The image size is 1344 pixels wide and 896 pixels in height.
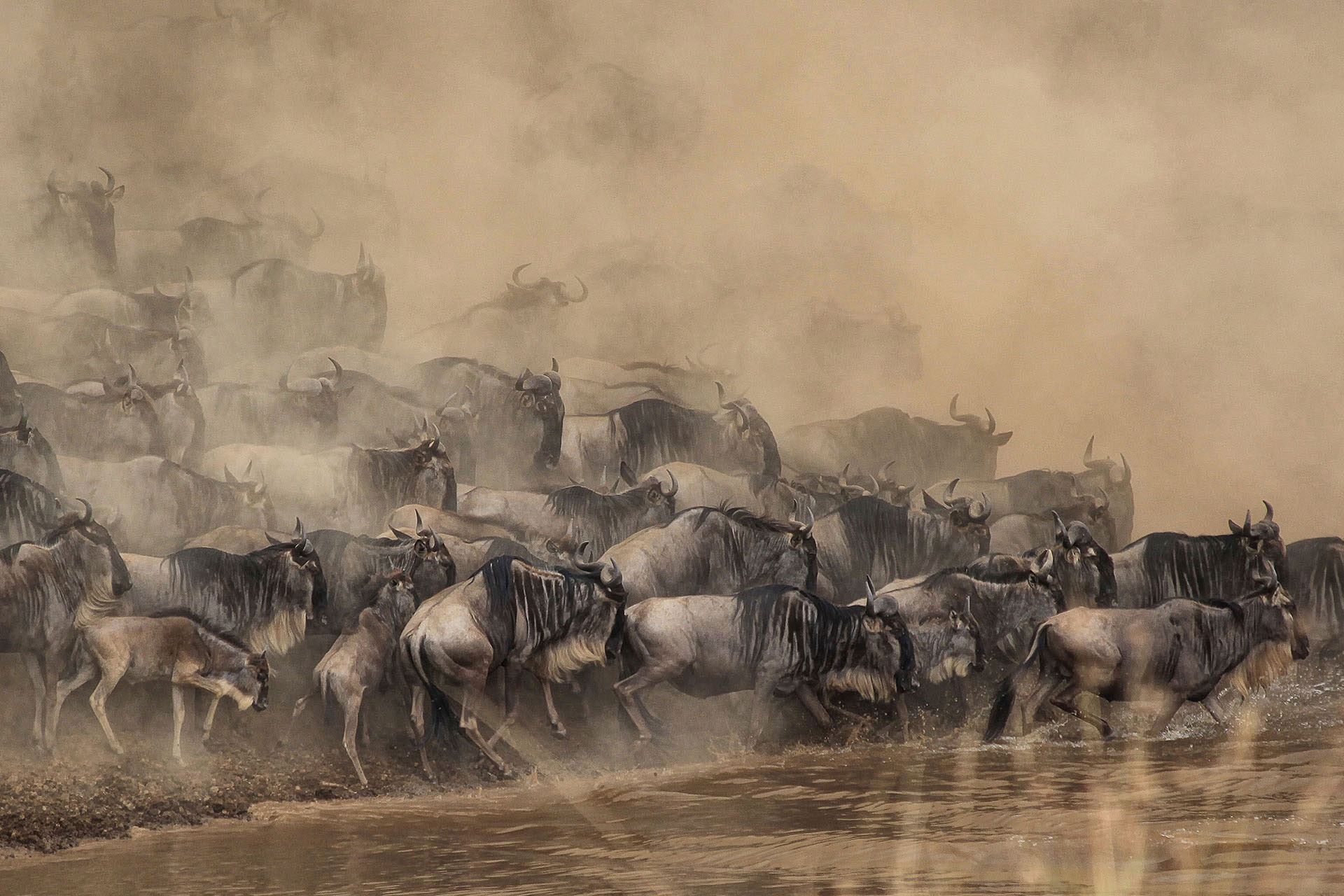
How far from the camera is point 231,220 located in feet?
78.7

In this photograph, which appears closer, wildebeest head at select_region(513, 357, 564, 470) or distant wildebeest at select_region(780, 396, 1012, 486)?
wildebeest head at select_region(513, 357, 564, 470)

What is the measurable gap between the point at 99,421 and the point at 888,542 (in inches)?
280

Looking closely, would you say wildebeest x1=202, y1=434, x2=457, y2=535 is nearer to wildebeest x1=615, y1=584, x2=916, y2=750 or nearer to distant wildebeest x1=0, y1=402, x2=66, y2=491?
distant wildebeest x1=0, y1=402, x2=66, y2=491

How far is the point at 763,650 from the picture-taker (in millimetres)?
11406

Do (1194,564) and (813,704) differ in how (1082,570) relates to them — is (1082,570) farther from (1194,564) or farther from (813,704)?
(813,704)

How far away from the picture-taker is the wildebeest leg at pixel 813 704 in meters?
11.6

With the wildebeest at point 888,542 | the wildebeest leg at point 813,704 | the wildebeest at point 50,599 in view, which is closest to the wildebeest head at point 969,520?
the wildebeest at point 888,542

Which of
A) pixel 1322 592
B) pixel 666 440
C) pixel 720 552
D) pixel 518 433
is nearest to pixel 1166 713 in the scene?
pixel 720 552

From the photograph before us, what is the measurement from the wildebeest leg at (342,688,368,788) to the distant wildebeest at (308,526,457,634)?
3.62 ft

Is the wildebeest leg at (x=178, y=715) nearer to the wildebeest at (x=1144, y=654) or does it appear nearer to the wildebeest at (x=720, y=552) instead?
the wildebeest at (x=720, y=552)

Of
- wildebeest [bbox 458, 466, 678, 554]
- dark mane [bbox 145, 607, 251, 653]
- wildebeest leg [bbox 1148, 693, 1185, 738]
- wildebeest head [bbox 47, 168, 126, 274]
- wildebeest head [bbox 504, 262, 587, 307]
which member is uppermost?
wildebeest head [bbox 47, 168, 126, 274]

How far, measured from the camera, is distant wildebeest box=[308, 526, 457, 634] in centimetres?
1145

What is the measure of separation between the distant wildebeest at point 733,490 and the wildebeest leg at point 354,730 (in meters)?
4.98

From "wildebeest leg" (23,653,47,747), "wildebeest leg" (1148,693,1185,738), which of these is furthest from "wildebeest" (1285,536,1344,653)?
"wildebeest leg" (23,653,47,747)
